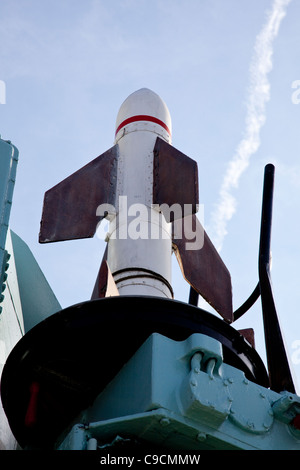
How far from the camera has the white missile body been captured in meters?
8.54

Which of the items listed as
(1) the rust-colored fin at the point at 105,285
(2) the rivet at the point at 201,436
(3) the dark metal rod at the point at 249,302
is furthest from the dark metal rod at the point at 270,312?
(1) the rust-colored fin at the point at 105,285

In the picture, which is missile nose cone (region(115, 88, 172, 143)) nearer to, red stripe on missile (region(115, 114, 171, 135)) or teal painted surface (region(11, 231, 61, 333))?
red stripe on missile (region(115, 114, 171, 135))

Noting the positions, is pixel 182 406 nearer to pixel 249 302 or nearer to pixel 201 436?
pixel 201 436

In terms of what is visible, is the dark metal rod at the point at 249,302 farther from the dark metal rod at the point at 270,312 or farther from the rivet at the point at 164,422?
the rivet at the point at 164,422

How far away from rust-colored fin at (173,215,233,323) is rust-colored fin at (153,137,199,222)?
0.62 metres

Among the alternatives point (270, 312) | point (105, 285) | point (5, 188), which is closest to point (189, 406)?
point (105, 285)

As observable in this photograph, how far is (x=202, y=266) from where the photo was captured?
9.68 m

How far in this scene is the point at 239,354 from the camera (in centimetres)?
739

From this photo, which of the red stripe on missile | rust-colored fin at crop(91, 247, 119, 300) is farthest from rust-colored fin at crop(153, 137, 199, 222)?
rust-colored fin at crop(91, 247, 119, 300)

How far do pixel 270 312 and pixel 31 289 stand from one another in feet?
11.7

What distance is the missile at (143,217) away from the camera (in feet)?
28.5

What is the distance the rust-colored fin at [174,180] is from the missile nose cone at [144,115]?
725 mm
